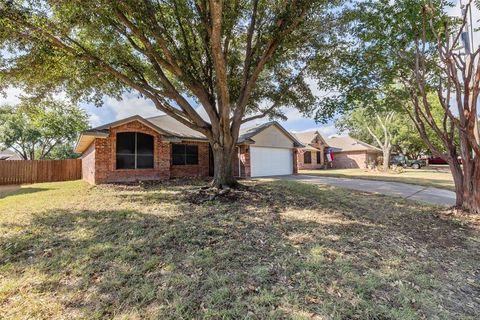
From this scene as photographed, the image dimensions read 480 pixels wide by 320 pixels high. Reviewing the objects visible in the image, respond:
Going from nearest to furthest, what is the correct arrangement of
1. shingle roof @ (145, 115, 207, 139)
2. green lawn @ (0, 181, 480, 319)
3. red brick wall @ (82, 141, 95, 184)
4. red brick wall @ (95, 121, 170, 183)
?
1. green lawn @ (0, 181, 480, 319)
2. red brick wall @ (95, 121, 170, 183)
3. red brick wall @ (82, 141, 95, 184)
4. shingle roof @ (145, 115, 207, 139)

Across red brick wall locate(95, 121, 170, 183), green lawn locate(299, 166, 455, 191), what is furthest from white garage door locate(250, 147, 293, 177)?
red brick wall locate(95, 121, 170, 183)

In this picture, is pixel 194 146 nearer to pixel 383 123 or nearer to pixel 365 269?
pixel 365 269

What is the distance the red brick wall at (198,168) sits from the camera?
47.3 feet

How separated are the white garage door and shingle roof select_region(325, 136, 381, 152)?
597 inches

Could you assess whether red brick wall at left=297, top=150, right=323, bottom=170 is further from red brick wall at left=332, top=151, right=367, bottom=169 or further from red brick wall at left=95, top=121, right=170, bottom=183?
red brick wall at left=95, top=121, right=170, bottom=183

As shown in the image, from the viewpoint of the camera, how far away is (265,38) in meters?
7.68

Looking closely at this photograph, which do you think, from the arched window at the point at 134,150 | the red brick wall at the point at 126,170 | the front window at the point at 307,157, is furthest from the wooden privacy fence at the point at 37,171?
the front window at the point at 307,157

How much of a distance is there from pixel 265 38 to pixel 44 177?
682 inches

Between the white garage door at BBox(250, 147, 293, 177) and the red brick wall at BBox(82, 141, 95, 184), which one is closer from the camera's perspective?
the red brick wall at BBox(82, 141, 95, 184)

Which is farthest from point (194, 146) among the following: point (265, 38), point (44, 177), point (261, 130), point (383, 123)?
point (383, 123)

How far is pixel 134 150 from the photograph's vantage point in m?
12.6

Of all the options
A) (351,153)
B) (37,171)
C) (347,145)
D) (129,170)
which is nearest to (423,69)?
(129,170)

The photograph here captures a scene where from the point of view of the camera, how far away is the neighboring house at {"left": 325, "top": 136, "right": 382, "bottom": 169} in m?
29.8

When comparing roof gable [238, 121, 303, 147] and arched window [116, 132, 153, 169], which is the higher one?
roof gable [238, 121, 303, 147]
